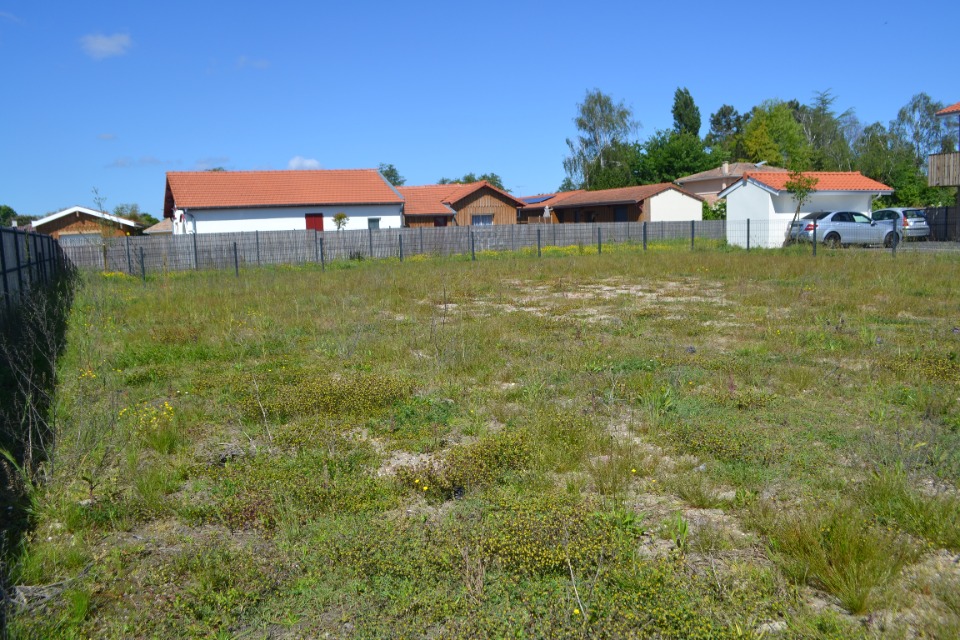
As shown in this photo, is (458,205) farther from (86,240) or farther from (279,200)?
(86,240)

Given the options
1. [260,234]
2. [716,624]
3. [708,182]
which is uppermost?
[708,182]

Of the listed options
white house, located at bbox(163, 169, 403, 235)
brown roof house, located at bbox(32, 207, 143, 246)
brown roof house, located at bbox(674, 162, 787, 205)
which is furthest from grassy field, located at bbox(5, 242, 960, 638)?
brown roof house, located at bbox(674, 162, 787, 205)

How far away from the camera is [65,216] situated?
45.5 m

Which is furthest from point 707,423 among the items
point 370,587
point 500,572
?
point 370,587

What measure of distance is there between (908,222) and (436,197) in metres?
25.1

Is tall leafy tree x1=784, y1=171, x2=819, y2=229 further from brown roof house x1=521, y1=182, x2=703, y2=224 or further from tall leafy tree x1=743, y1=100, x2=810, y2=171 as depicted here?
tall leafy tree x1=743, y1=100, x2=810, y2=171

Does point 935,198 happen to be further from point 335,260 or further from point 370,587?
point 370,587

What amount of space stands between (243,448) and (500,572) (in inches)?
107

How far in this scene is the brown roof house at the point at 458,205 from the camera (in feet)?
135

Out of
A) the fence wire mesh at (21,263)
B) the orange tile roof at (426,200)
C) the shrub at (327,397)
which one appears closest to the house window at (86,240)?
the fence wire mesh at (21,263)

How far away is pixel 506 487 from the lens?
4477mm

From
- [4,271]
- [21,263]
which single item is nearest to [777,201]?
[21,263]

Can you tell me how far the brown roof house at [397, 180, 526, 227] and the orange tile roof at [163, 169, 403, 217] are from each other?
428 cm

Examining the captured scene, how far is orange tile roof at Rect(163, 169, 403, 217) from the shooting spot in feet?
110
